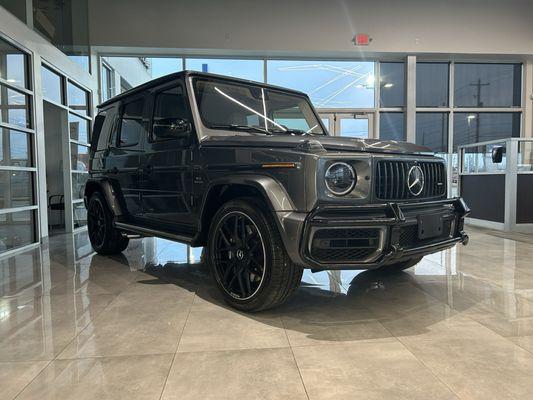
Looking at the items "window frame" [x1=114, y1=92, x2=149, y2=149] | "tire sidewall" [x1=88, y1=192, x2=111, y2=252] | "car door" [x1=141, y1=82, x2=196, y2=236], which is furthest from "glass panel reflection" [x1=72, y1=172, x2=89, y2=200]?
"car door" [x1=141, y1=82, x2=196, y2=236]

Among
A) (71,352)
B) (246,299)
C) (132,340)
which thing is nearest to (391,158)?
(246,299)

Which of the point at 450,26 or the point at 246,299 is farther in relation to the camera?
the point at 450,26

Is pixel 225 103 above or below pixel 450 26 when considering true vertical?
below

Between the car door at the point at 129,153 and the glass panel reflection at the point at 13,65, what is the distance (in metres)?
2.26

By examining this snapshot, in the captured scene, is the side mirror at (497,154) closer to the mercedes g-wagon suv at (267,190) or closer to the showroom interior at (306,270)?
the showroom interior at (306,270)

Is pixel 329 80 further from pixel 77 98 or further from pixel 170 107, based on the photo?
pixel 170 107

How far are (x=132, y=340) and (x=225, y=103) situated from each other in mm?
2108

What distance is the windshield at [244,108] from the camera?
3.40 meters

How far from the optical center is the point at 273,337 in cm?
252

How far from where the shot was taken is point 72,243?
633 cm

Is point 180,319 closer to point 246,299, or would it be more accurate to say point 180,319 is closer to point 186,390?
point 246,299

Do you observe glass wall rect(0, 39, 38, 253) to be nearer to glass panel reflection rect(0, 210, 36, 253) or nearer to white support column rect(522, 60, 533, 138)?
glass panel reflection rect(0, 210, 36, 253)

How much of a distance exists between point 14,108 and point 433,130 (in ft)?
33.2

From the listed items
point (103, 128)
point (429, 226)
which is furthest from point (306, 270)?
point (103, 128)
